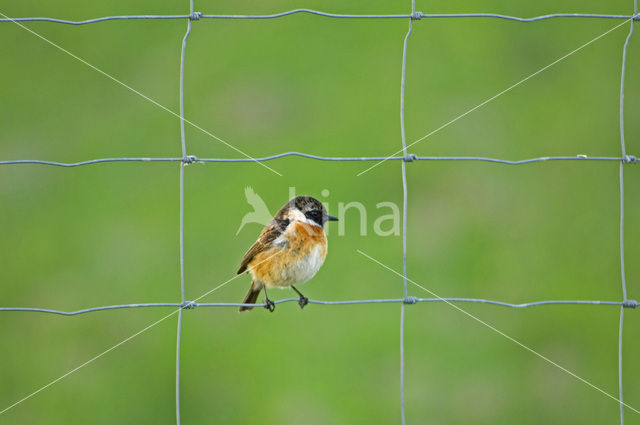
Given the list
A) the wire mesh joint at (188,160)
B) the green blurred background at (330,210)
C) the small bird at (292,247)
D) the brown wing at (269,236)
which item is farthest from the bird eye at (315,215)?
the green blurred background at (330,210)

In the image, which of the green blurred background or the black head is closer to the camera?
the black head

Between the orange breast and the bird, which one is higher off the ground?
the bird

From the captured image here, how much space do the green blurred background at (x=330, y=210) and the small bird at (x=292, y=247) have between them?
2.60m

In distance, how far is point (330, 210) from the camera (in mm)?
9008

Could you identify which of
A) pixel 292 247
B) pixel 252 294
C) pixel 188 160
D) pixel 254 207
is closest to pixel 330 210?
pixel 254 207

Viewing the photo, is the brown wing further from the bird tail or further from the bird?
the bird

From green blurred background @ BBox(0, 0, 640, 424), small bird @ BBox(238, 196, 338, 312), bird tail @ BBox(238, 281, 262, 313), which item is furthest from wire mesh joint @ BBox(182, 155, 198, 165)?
green blurred background @ BBox(0, 0, 640, 424)

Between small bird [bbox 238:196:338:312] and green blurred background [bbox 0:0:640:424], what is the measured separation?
102 inches

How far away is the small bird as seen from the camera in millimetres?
5262

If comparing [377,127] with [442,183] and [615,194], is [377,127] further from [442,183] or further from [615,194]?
[615,194]

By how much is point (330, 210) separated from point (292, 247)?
3.77 meters

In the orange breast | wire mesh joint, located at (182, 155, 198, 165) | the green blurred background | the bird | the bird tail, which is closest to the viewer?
wire mesh joint, located at (182, 155, 198, 165)

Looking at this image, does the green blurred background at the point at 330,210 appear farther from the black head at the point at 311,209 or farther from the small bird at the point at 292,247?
the black head at the point at 311,209

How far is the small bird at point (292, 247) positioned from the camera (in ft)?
17.3
